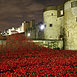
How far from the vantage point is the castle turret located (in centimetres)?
1942

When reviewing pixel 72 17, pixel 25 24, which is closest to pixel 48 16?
pixel 72 17

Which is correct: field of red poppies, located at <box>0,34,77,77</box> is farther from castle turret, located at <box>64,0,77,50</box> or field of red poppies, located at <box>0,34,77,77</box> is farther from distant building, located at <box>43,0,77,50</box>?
distant building, located at <box>43,0,77,50</box>

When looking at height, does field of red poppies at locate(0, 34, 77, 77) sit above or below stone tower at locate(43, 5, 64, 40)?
below

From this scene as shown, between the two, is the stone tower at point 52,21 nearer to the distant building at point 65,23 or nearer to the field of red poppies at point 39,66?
the distant building at point 65,23

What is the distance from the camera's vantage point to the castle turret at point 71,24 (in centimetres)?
1942

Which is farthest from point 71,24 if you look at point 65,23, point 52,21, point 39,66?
point 39,66

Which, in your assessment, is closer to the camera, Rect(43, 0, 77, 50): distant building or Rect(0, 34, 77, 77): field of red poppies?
Rect(0, 34, 77, 77): field of red poppies

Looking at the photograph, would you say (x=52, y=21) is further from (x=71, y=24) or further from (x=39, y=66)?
(x=39, y=66)

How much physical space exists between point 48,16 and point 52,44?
1022 centimetres

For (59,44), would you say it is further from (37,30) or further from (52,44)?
(37,30)

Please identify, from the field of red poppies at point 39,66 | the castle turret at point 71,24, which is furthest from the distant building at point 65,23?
the field of red poppies at point 39,66

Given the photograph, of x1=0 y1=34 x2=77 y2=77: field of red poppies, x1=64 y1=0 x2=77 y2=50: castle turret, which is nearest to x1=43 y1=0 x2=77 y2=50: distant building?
x1=64 y1=0 x2=77 y2=50: castle turret

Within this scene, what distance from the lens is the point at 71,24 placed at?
65.0 ft

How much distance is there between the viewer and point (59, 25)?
26.0 metres
